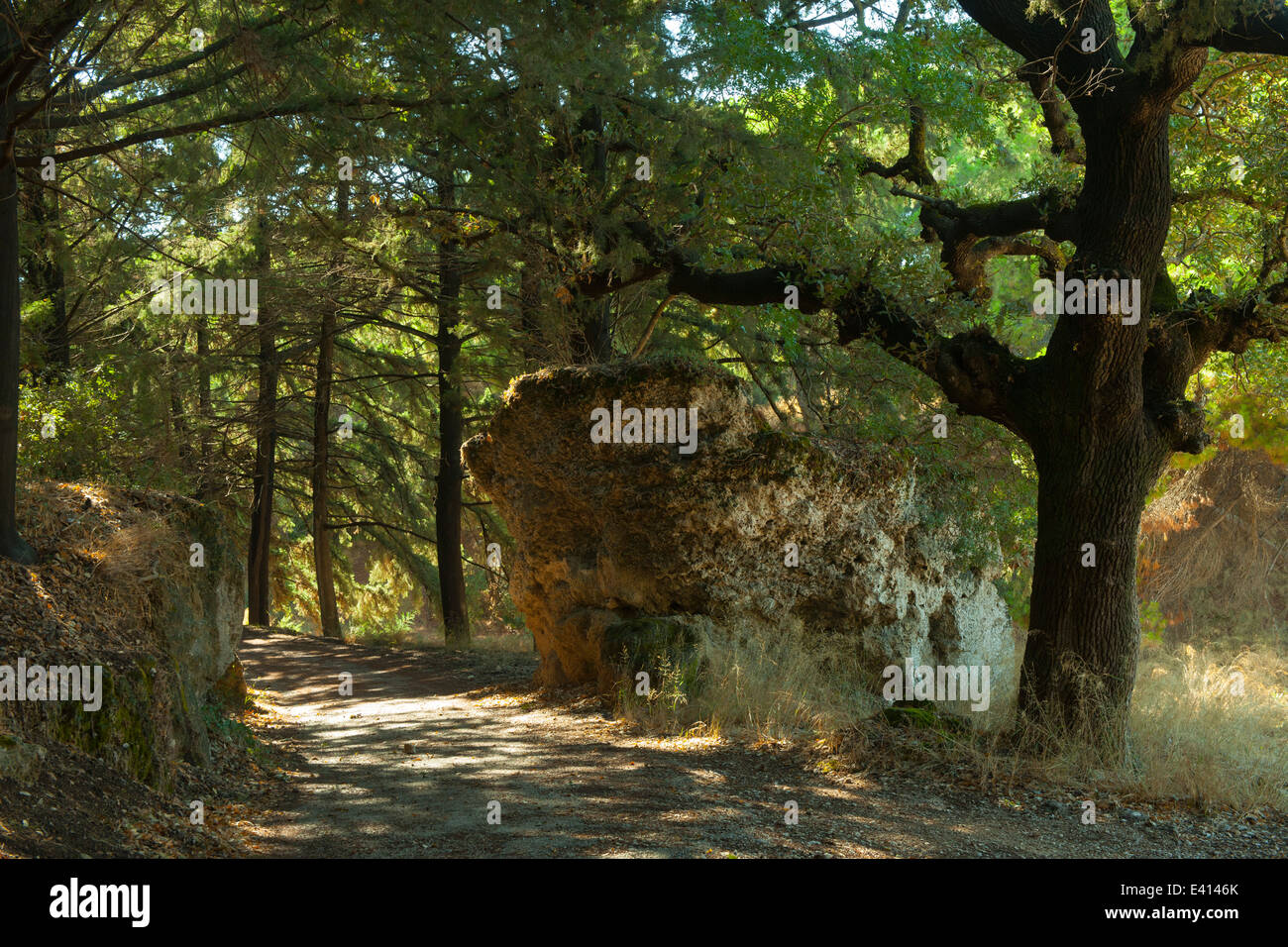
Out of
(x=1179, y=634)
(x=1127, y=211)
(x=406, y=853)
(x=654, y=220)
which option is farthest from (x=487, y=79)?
(x=1179, y=634)

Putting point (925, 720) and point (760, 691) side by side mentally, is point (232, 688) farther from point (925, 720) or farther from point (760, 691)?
point (925, 720)

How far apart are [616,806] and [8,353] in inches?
226

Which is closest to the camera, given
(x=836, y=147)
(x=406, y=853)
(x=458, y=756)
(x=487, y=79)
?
(x=406, y=853)

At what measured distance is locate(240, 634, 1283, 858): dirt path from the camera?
18.9 ft

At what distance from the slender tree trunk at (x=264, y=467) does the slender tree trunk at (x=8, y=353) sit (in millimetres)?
9057

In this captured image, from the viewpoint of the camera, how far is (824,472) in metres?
11.2

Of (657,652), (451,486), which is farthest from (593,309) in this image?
(451,486)

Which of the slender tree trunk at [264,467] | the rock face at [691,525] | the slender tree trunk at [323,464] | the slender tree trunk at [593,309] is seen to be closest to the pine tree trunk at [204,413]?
the slender tree trunk at [264,467]

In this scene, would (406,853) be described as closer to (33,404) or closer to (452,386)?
(33,404)

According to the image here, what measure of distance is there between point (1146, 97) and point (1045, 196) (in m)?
1.21

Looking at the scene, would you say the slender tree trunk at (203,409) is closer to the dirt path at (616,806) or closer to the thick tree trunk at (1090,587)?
the dirt path at (616,806)

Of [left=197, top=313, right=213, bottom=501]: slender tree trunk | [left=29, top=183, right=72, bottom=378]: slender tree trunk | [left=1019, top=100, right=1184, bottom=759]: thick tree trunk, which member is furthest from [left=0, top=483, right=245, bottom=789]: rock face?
[left=197, top=313, right=213, bottom=501]: slender tree trunk

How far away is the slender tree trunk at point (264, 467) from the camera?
19491 mm

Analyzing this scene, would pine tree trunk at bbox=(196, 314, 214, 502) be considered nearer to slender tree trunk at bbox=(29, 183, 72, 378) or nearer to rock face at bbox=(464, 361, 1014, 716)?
slender tree trunk at bbox=(29, 183, 72, 378)
